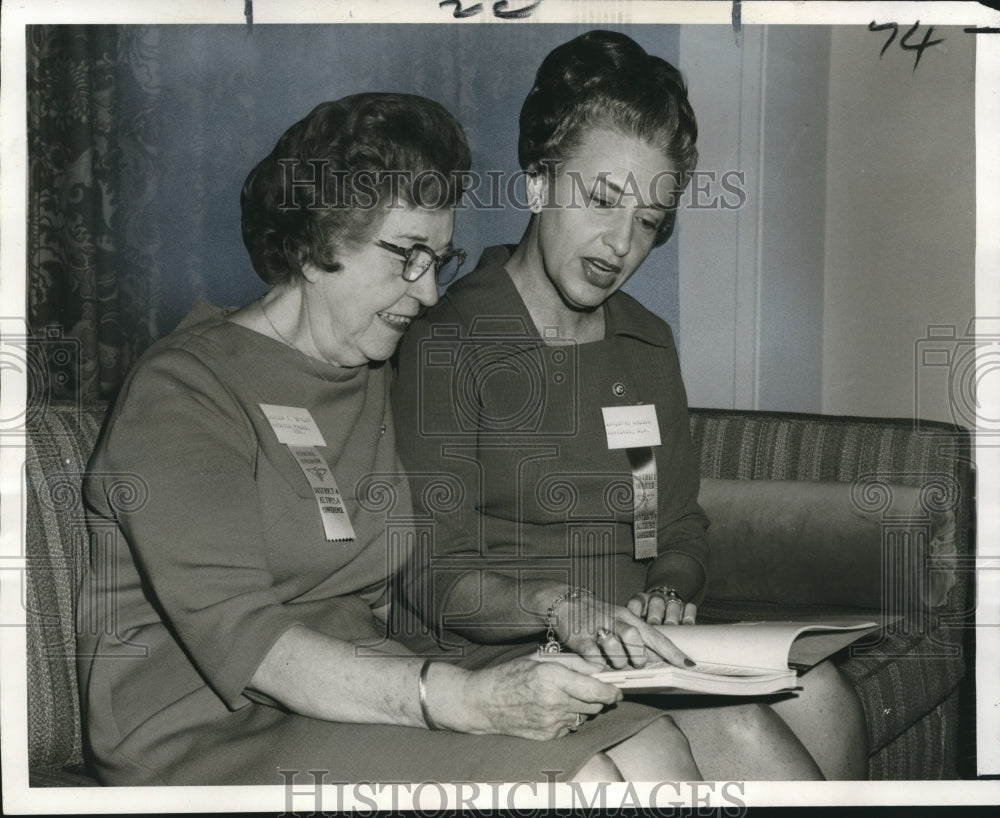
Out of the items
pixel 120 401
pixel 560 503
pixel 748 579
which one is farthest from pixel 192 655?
pixel 748 579

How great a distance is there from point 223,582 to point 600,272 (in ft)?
2.93

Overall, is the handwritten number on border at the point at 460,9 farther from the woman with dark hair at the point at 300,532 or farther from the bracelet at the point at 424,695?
the bracelet at the point at 424,695

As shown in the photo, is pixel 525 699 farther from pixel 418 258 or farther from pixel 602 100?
pixel 602 100

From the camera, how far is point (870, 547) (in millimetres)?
2252

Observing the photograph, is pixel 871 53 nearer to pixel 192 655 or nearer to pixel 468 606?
pixel 468 606

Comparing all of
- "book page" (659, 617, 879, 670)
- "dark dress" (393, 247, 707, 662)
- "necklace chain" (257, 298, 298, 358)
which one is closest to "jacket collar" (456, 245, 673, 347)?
"dark dress" (393, 247, 707, 662)

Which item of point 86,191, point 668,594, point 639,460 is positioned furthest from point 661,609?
Answer: point 86,191

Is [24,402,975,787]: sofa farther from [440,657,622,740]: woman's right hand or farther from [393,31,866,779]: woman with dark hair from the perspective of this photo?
[440,657,622,740]: woman's right hand

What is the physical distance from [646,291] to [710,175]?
0.30 metres

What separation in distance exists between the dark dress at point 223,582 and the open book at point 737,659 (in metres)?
0.10

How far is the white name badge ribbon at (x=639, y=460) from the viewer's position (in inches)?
75.0

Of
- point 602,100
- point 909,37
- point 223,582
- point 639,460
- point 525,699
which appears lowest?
point 525,699

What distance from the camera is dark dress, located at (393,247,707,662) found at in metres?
1.74

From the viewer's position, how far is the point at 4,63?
167 cm
